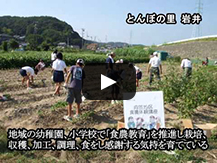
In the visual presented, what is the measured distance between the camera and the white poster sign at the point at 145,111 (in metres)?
3.56

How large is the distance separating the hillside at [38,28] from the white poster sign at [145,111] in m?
114

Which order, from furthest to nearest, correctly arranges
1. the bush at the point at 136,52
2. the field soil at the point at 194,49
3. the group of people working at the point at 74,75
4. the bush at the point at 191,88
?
the bush at the point at 136,52
the field soil at the point at 194,49
the bush at the point at 191,88
the group of people working at the point at 74,75

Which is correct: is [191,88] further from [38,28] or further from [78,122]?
[38,28]

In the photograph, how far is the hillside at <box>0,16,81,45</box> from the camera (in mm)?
116144

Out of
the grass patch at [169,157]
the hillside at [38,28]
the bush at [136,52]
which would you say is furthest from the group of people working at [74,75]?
the hillside at [38,28]

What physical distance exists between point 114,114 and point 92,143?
1663 millimetres

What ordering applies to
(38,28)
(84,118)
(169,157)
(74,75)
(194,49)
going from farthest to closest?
(38,28)
(194,49)
(84,118)
(74,75)
(169,157)

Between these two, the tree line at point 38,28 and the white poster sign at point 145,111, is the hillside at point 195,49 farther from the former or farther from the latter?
the tree line at point 38,28

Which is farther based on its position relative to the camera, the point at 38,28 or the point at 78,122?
the point at 38,28

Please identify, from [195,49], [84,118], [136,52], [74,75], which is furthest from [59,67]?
[195,49]

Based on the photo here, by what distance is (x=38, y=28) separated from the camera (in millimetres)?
126625

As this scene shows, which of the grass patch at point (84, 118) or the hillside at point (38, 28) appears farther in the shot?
the hillside at point (38, 28)

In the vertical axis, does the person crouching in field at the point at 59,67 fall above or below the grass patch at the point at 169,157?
above

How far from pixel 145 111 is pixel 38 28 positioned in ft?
438
